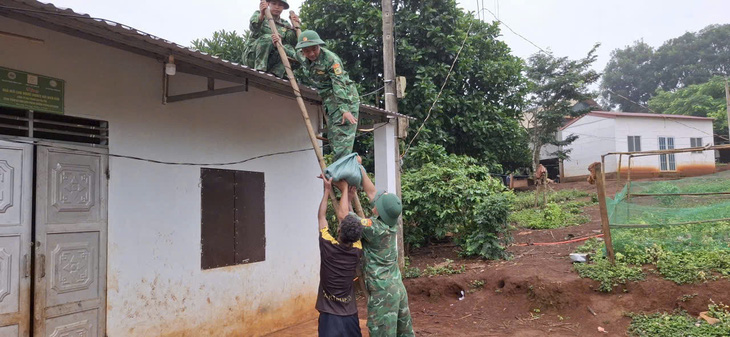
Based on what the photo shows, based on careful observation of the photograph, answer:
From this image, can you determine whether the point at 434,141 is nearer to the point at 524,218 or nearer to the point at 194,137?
the point at 524,218

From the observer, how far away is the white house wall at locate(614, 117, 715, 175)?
2350 centimetres

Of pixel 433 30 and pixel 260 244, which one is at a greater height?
pixel 433 30

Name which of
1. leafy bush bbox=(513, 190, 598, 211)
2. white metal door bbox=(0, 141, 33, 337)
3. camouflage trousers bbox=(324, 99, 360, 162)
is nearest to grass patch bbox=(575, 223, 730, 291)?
camouflage trousers bbox=(324, 99, 360, 162)

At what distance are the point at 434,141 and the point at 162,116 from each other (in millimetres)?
8292

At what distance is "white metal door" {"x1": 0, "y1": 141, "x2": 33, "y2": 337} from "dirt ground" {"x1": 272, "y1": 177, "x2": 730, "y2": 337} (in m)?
3.05

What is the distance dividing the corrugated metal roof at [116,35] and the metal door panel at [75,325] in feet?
7.61

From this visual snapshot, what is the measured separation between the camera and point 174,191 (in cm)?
514

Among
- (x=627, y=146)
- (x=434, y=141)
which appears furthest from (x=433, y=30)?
(x=627, y=146)

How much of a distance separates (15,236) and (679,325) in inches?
272

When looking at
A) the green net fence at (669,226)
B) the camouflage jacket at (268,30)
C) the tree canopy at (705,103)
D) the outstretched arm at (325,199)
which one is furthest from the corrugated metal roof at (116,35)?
the tree canopy at (705,103)

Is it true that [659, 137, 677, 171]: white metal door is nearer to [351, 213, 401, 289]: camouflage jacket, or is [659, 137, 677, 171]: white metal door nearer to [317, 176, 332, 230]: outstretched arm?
[351, 213, 401, 289]: camouflage jacket

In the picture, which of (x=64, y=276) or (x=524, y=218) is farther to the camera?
A: (x=524, y=218)

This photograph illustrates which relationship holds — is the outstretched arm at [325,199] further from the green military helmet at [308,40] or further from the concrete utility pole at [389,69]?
the concrete utility pole at [389,69]

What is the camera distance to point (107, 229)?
4.45 meters
